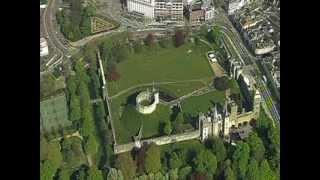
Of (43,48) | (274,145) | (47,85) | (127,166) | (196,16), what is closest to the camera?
(127,166)

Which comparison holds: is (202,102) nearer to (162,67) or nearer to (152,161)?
(162,67)

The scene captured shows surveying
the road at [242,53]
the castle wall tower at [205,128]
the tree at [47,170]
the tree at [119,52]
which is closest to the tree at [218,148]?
the castle wall tower at [205,128]

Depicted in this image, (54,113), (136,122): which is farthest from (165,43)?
(54,113)

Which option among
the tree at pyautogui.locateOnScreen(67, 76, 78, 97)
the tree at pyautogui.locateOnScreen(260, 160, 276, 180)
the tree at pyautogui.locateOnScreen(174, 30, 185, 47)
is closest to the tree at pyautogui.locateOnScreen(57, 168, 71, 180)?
the tree at pyautogui.locateOnScreen(67, 76, 78, 97)

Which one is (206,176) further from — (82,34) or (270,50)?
(82,34)

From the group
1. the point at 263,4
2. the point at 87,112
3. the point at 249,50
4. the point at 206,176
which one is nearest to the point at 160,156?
the point at 206,176

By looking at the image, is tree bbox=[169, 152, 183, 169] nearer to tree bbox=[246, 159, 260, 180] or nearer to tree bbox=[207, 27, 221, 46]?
tree bbox=[246, 159, 260, 180]

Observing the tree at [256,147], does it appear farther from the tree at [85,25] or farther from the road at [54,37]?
the tree at [85,25]
